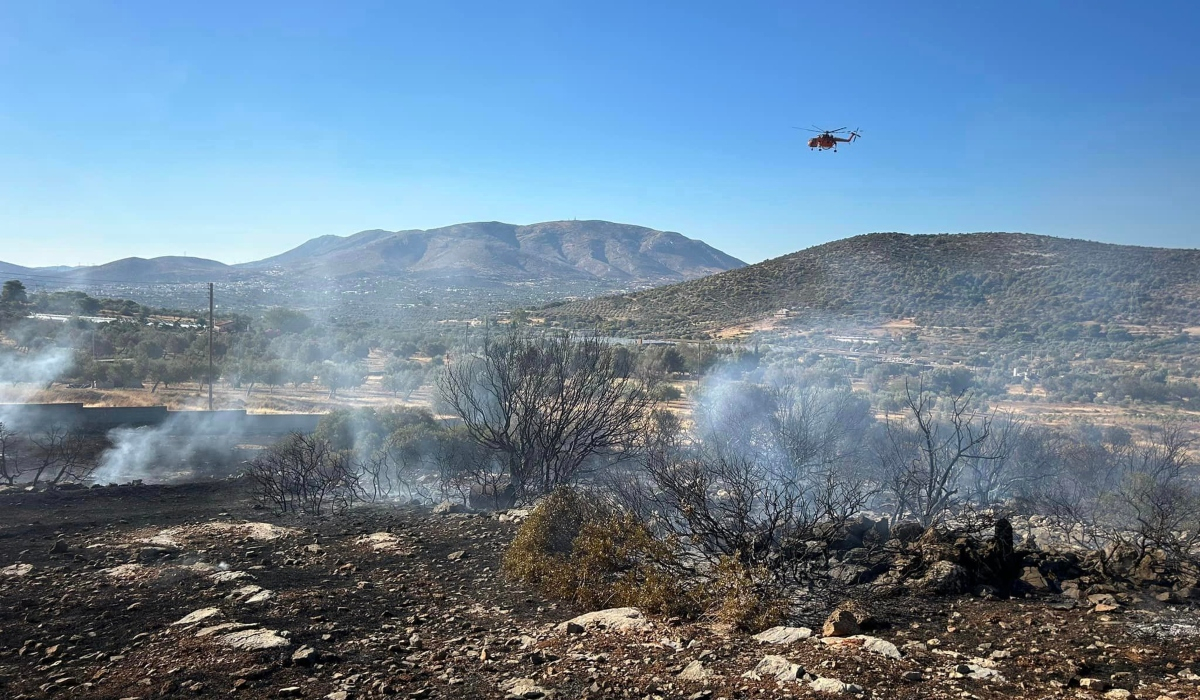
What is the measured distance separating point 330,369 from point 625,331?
17317 mm

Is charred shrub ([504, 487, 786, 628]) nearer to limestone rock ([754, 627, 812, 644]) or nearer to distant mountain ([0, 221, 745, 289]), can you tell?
limestone rock ([754, 627, 812, 644])

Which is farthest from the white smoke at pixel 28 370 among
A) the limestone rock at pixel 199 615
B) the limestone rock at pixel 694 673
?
the limestone rock at pixel 694 673

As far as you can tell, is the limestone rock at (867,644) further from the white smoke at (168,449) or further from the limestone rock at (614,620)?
the white smoke at (168,449)

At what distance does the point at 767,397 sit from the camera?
69.5ft

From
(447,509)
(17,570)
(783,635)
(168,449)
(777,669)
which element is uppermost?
(777,669)

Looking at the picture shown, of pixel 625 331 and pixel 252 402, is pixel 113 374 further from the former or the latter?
pixel 625 331

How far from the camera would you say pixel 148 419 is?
81.5 feet

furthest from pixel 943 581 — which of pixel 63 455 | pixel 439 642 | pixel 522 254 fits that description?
pixel 522 254

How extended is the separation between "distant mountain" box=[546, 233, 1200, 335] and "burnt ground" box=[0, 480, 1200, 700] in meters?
35.8

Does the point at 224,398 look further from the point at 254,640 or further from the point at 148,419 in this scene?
the point at 254,640

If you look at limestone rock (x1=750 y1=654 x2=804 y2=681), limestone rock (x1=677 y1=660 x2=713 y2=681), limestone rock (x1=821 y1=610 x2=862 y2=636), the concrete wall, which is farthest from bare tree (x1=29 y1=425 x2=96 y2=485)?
limestone rock (x1=821 y1=610 x2=862 y2=636)

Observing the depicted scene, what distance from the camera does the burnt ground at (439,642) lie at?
4883 millimetres

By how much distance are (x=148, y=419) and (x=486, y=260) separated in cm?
11720

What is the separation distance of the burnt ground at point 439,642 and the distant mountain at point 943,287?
35758 mm
